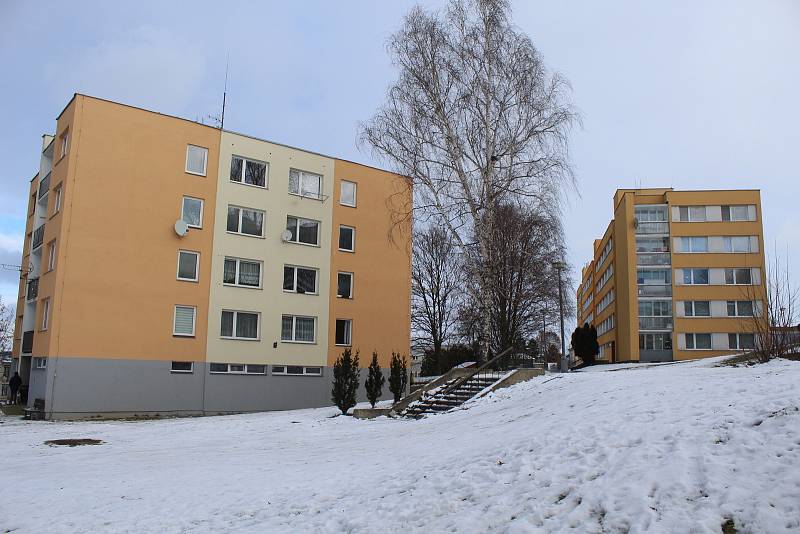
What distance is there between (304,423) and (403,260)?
46.9 ft

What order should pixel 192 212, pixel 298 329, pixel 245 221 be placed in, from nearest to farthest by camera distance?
pixel 192 212, pixel 245 221, pixel 298 329

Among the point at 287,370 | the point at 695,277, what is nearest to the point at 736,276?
the point at 695,277

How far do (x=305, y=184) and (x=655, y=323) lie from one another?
1538 inches

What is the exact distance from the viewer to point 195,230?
25797mm

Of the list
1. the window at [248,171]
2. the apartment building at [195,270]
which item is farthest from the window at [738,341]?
the window at [248,171]

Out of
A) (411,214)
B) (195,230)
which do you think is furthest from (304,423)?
(195,230)

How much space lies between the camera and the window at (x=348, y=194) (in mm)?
30188

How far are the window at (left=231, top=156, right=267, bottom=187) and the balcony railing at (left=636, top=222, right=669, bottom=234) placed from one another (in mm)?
41247

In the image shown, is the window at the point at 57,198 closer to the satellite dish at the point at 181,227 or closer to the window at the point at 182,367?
the satellite dish at the point at 181,227

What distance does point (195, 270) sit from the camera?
2573cm

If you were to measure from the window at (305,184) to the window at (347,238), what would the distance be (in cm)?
195

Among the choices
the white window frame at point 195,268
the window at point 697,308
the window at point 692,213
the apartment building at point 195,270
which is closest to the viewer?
the apartment building at point 195,270

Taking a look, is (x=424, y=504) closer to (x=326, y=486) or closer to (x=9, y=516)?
(x=326, y=486)

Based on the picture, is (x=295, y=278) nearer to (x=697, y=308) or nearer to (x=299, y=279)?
(x=299, y=279)
